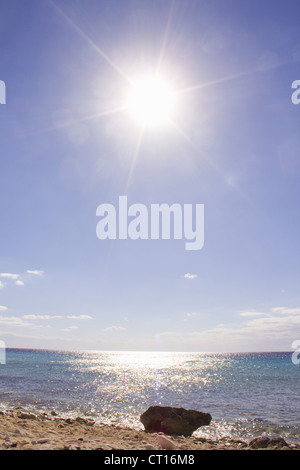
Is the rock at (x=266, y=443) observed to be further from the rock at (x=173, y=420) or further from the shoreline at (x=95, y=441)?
the rock at (x=173, y=420)

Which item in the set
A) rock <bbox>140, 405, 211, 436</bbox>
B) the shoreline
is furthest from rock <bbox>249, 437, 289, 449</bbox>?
rock <bbox>140, 405, 211, 436</bbox>

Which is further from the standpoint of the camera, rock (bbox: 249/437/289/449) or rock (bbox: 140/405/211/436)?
rock (bbox: 140/405/211/436)

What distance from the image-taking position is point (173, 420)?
18438mm

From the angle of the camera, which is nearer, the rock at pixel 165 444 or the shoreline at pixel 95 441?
the shoreline at pixel 95 441

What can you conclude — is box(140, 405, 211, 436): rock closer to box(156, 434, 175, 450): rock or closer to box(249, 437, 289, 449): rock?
box(156, 434, 175, 450): rock

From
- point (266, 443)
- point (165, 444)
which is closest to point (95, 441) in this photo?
point (165, 444)

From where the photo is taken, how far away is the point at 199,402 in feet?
100

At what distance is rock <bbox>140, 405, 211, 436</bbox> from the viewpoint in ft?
59.7

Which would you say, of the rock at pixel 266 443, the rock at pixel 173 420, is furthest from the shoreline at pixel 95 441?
the rock at pixel 173 420

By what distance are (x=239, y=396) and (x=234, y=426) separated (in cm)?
1635

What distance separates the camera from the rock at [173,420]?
59.7ft

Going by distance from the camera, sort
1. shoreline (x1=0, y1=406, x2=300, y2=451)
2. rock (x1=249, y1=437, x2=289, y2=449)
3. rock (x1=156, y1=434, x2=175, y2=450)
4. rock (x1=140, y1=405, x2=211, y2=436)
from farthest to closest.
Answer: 1. rock (x1=140, y1=405, x2=211, y2=436)
2. rock (x1=249, y1=437, x2=289, y2=449)
3. rock (x1=156, y1=434, x2=175, y2=450)
4. shoreline (x1=0, y1=406, x2=300, y2=451)
